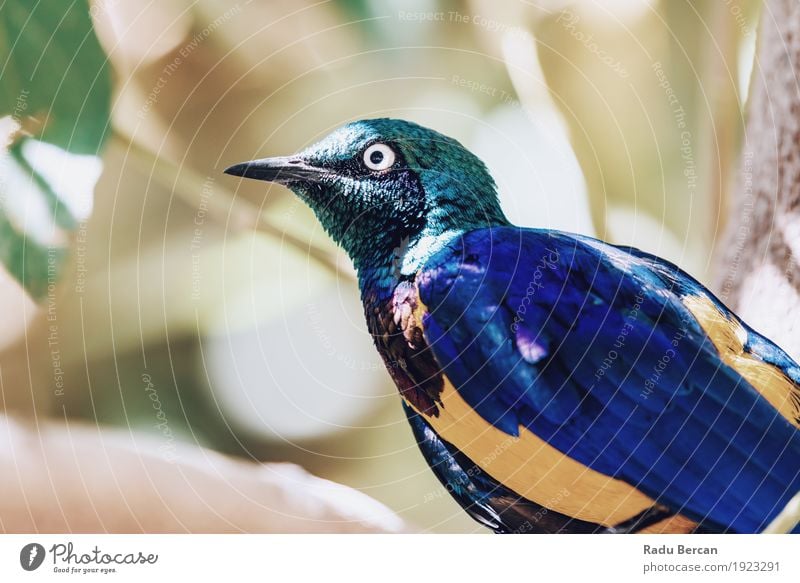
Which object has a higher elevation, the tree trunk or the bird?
the tree trunk

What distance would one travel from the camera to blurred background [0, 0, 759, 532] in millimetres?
1182

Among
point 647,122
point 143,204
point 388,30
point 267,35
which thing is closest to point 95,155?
point 143,204

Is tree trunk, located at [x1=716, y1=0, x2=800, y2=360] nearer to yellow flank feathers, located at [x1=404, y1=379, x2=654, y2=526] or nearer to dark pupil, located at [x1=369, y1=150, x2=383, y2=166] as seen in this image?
yellow flank feathers, located at [x1=404, y1=379, x2=654, y2=526]

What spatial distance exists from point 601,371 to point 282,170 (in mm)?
509

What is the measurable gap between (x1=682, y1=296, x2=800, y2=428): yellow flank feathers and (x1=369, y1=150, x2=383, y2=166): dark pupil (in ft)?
1.55

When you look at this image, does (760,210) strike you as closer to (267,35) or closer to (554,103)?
(554,103)

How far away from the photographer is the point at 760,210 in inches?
49.7

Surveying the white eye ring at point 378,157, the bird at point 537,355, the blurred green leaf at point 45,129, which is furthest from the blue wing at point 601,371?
the blurred green leaf at point 45,129

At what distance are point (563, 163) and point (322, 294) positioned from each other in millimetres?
426

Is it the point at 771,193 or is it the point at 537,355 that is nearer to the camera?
the point at 537,355

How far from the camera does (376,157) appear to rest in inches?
41.2

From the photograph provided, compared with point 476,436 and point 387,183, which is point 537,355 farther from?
point 387,183

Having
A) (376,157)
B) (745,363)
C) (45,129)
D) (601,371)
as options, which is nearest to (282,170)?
(376,157)

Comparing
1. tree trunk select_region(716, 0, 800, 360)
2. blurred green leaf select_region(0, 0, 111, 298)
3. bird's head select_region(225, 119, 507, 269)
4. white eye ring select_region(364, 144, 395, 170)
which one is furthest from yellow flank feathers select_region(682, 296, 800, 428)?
blurred green leaf select_region(0, 0, 111, 298)
